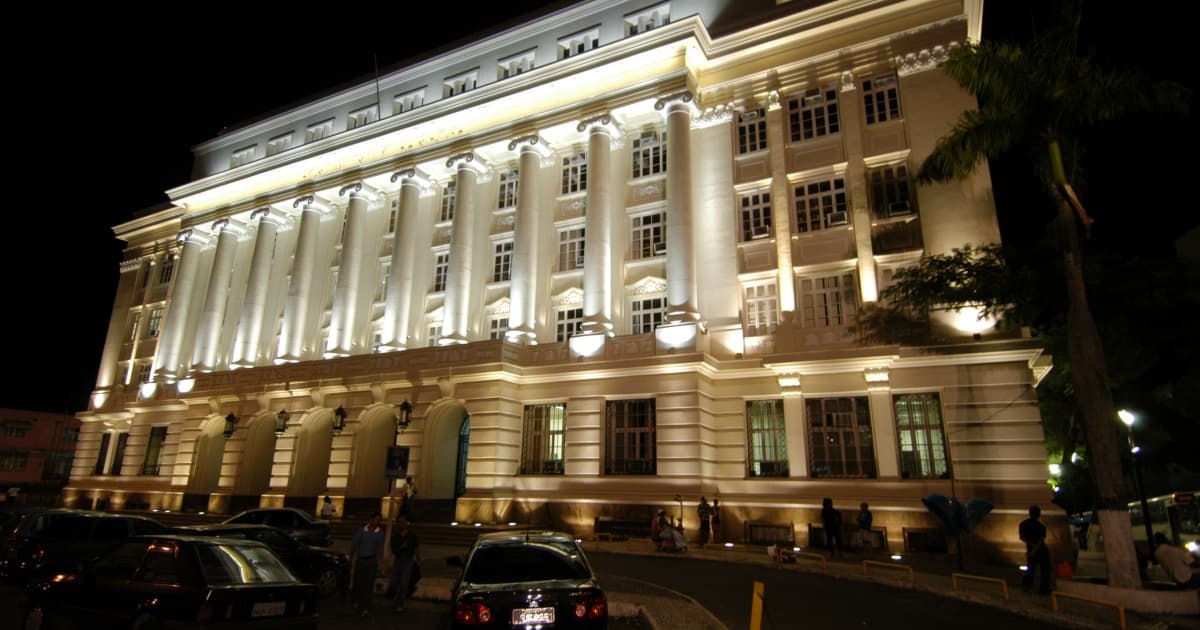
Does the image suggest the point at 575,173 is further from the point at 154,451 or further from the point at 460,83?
the point at 154,451

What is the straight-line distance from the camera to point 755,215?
87.8 ft

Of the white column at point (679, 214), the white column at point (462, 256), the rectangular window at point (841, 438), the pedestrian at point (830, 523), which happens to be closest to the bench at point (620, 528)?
the pedestrian at point (830, 523)

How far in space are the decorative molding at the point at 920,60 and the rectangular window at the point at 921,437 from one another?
41.5ft

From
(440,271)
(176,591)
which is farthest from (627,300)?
(176,591)

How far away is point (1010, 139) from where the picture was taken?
→ 655 inches

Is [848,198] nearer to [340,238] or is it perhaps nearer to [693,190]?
[693,190]

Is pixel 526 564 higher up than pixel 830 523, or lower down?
lower down

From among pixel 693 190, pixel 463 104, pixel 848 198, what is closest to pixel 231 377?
pixel 463 104

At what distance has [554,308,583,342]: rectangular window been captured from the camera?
28572 millimetres

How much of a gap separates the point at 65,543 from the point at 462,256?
62.8 feet

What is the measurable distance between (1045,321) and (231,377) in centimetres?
3677

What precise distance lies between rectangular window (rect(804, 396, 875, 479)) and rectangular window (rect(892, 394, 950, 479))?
102 cm

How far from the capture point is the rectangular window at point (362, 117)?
123 ft

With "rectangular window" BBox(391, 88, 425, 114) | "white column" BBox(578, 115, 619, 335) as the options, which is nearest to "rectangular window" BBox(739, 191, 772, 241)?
"white column" BBox(578, 115, 619, 335)
